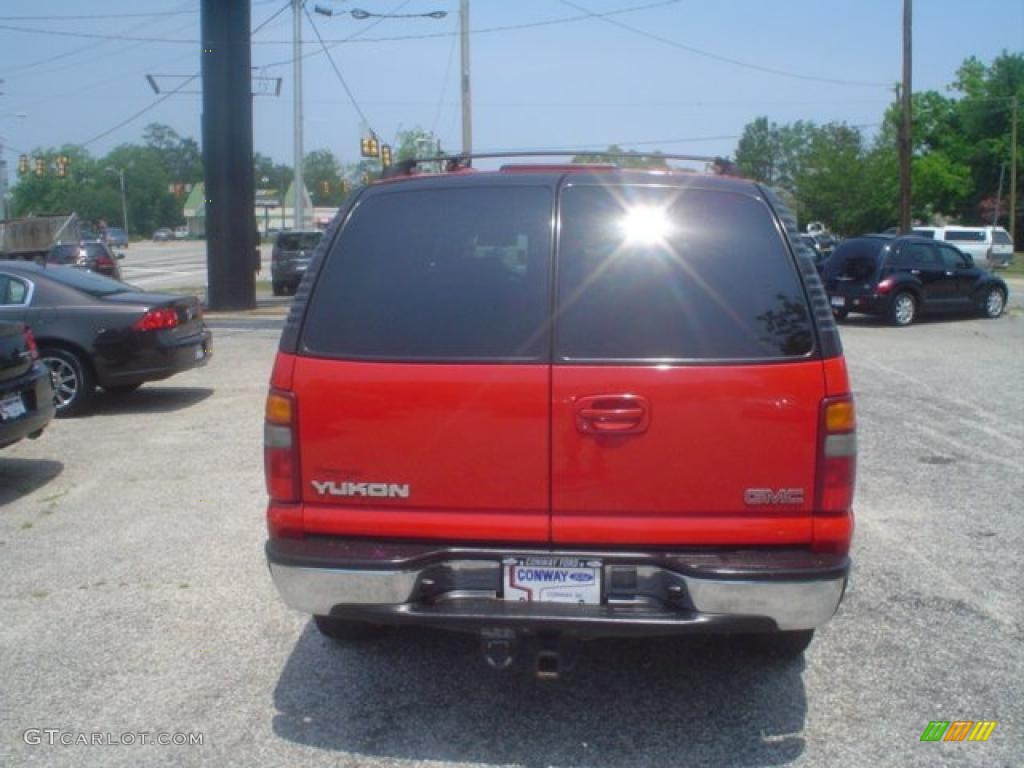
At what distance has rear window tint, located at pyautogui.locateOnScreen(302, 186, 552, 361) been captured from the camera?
3.47 m

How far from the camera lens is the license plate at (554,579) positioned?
11.1 feet

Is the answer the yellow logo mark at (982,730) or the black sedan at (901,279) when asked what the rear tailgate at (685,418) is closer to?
the yellow logo mark at (982,730)

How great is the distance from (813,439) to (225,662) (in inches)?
100

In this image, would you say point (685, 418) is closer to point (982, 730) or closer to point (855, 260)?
point (982, 730)

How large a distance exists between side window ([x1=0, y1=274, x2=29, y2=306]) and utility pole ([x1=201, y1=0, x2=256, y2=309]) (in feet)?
39.6

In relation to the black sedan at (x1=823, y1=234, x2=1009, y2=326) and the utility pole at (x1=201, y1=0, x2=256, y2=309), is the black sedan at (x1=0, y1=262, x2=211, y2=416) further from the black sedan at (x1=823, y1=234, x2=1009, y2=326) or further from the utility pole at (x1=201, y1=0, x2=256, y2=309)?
the black sedan at (x1=823, y1=234, x2=1009, y2=326)

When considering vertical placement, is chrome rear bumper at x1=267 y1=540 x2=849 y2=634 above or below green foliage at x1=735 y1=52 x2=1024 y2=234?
below

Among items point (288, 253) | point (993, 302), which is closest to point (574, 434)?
point (993, 302)

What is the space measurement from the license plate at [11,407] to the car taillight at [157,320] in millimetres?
2988

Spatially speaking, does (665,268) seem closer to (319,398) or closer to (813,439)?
(813,439)

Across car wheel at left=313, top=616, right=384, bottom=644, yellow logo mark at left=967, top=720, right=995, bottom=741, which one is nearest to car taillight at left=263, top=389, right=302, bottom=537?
car wheel at left=313, top=616, right=384, bottom=644

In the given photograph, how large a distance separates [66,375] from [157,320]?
0.97 meters

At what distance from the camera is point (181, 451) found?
27.3ft

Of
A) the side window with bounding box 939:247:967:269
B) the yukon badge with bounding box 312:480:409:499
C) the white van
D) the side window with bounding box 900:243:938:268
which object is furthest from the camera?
the white van
